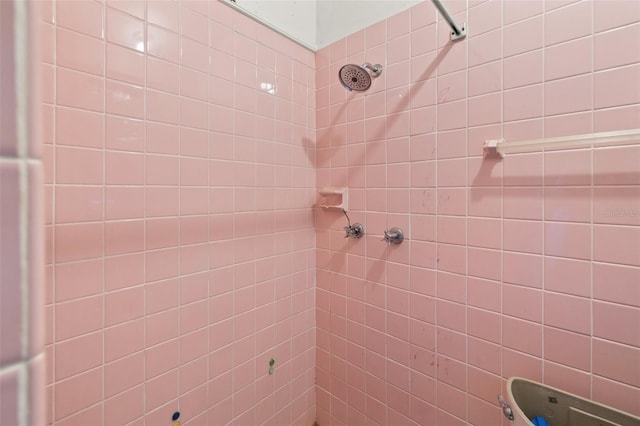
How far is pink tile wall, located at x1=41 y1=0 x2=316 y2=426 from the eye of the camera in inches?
27.2

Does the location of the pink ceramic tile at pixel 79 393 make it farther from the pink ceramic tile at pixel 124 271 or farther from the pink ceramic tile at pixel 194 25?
the pink ceramic tile at pixel 194 25

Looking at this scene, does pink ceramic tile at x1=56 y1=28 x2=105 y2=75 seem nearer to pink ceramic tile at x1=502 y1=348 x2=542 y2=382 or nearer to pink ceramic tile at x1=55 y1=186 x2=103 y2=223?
pink ceramic tile at x1=55 y1=186 x2=103 y2=223

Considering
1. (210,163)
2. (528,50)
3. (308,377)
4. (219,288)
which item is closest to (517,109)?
(528,50)

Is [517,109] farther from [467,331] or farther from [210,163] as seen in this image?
[210,163]

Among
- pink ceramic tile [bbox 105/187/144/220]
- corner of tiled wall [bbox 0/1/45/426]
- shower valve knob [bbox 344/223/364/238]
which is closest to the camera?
corner of tiled wall [bbox 0/1/45/426]

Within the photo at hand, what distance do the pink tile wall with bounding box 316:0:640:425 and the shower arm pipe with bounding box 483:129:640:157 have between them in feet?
0.09

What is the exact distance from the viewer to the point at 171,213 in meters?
0.87

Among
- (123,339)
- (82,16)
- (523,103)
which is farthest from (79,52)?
(523,103)

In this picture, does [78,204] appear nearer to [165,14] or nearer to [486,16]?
[165,14]

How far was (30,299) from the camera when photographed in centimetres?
16

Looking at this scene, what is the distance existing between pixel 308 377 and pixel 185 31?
1.54m

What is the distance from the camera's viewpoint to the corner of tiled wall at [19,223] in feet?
0.49

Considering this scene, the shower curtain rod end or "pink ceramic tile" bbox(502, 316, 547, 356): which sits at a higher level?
the shower curtain rod end

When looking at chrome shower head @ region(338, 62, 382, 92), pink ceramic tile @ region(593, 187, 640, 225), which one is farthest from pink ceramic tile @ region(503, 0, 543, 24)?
pink ceramic tile @ region(593, 187, 640, 225)
